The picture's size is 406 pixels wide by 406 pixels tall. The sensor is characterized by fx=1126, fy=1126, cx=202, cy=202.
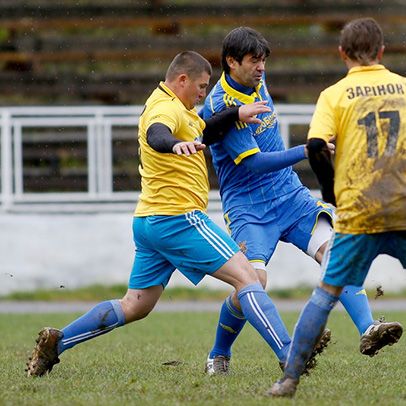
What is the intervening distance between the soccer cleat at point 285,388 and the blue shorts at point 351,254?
569mm

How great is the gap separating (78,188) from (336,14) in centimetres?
674

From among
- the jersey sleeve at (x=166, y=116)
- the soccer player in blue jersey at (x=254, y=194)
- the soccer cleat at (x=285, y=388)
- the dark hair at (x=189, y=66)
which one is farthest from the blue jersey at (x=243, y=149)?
the soccer cleat at (x=285, y=388)

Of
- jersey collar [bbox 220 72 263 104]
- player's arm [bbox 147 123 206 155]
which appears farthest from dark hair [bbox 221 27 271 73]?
player's arm [bbox 147 123 206 155]

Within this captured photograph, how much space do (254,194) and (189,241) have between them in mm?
916

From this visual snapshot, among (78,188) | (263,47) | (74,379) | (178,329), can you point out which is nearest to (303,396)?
(74,379)

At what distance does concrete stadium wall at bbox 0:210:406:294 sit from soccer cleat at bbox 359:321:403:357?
25.1 ft

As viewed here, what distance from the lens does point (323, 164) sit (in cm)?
584

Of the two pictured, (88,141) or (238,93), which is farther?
(88,141)

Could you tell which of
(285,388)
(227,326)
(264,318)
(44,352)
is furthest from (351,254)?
(44,352)

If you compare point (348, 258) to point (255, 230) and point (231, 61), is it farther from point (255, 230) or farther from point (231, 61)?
point (231, 61)

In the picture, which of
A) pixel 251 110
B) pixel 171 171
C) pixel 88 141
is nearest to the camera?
pixel 171 171

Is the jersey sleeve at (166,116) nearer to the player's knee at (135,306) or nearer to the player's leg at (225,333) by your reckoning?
the player's knee at (135,306)

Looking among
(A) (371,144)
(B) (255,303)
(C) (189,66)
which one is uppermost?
(C) (189,66)

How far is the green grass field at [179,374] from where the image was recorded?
599 cm
